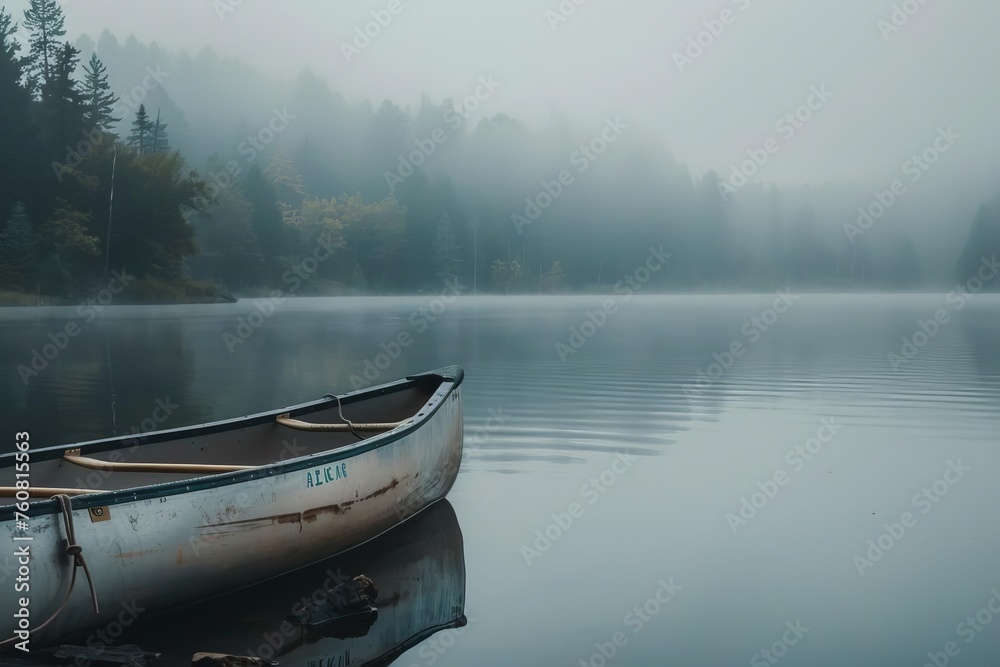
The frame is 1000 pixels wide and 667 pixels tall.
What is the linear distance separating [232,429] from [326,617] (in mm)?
3367

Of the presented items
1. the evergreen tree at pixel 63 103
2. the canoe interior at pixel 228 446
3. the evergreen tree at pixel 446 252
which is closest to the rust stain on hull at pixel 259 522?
the canoe interior at pixel 228 446

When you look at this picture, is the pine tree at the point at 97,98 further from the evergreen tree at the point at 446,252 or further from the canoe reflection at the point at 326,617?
the canoe reflection at the point at 326,617

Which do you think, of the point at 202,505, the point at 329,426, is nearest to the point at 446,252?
the point at 329,426

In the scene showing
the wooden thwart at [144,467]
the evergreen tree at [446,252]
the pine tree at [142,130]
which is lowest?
the evergreen tree at [446,252]

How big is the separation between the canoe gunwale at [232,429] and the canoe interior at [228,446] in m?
0.01

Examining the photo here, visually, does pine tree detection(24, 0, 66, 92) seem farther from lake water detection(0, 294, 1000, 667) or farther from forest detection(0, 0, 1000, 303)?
lake water detection(0, 294, 1000, 667)

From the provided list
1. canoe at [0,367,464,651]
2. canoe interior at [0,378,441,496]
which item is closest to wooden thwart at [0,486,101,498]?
canoe at [0,367,464,651]

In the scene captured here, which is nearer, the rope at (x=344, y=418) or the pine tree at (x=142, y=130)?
the rope at (x=344, y=418)

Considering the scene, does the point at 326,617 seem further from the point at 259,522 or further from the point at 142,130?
the point at 142,130

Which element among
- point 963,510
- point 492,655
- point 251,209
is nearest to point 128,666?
point 492,655

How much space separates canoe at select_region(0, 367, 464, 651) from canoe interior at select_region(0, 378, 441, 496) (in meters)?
0.01

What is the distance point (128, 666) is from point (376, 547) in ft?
10.3

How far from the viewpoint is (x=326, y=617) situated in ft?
23.8

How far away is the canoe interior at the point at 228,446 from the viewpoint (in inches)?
330
